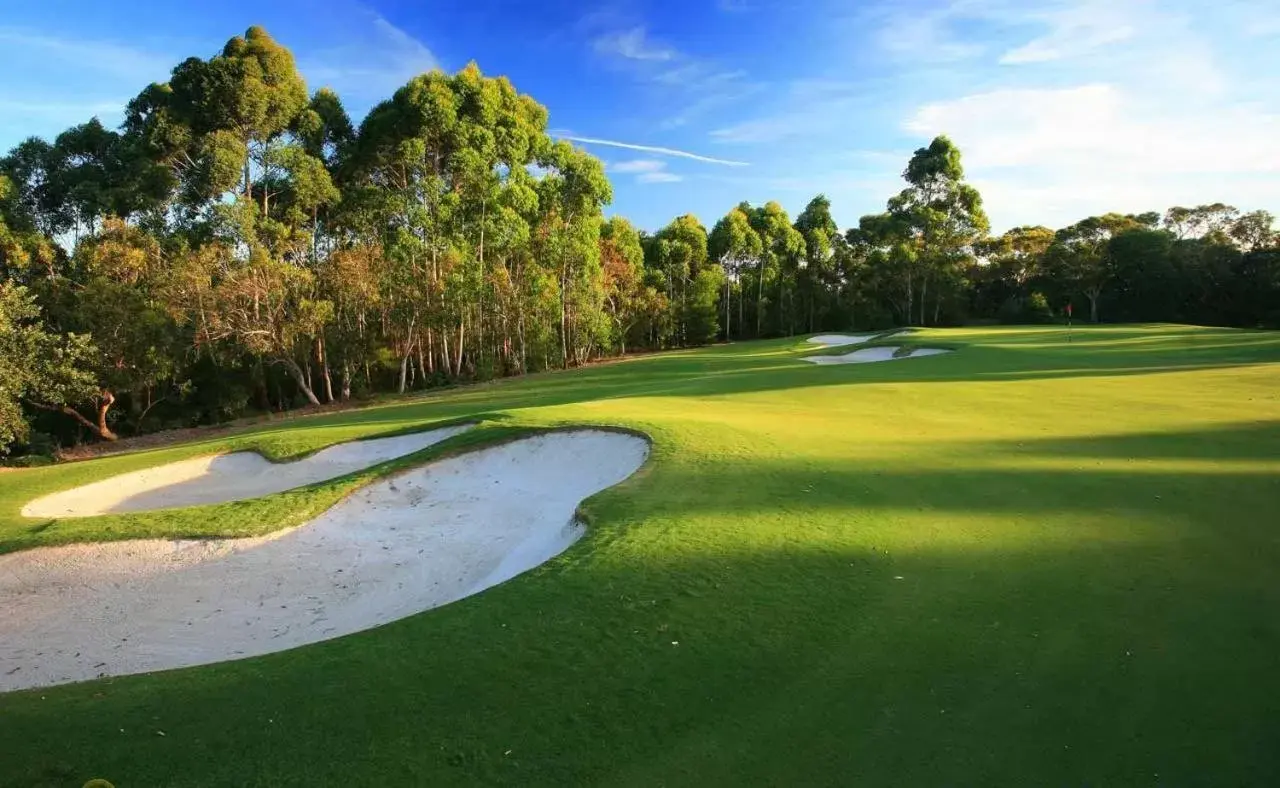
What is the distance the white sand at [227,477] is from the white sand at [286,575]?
3656 mm

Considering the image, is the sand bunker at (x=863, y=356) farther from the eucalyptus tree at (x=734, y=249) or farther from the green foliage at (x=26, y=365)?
the eucalyptus tree at (x=734, y=249)

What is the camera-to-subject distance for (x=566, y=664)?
4.61 meters

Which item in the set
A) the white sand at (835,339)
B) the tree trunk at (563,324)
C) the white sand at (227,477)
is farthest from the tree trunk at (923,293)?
the white sand at (227,477)

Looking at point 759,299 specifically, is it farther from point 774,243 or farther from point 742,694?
point 742,694

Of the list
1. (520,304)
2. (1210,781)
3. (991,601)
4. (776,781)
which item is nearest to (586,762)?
(776,781)

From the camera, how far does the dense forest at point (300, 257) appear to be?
2859 centimetres

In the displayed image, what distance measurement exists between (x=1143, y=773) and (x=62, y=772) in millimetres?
5457

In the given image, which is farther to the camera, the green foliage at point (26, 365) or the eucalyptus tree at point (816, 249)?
the eucalyptus tree at point (816, 249)

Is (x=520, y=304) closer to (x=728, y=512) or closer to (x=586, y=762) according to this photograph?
(x=728, y=512)

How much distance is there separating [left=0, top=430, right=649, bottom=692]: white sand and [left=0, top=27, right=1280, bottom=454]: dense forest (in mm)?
15512

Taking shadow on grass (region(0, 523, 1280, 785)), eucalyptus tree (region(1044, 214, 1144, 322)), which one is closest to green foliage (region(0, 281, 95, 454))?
shadow on grass (region(0, 523, 1280, 785))

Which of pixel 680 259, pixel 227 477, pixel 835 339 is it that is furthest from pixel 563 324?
pixel 227 477

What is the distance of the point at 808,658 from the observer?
4.64 m

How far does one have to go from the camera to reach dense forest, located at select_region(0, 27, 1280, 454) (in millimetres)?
28594
